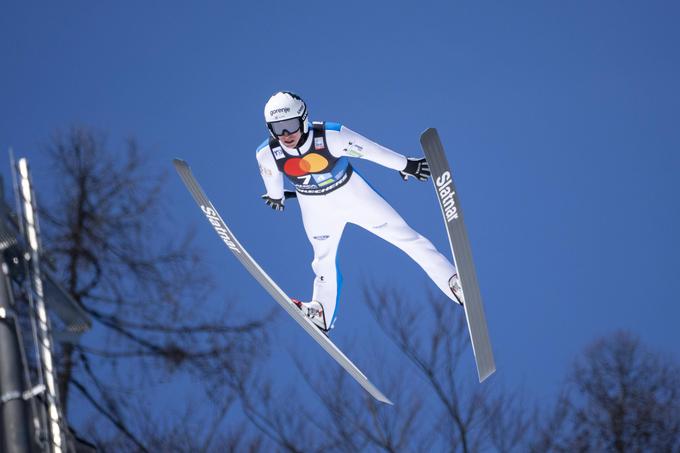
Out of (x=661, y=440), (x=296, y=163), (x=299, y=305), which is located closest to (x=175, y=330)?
(x=299, y=305)

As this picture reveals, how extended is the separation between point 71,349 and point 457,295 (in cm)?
415

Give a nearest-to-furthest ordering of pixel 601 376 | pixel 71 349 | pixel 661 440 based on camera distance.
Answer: pixel 71 349 < pixel 661 440 < pixel 601 376

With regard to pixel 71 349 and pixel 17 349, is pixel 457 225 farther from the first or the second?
pixel 71 349

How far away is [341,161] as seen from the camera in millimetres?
6723

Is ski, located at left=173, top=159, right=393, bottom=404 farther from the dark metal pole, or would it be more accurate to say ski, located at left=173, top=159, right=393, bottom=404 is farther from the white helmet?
the dark metal pole

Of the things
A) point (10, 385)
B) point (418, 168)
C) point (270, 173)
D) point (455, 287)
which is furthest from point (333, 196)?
point (10, 385)

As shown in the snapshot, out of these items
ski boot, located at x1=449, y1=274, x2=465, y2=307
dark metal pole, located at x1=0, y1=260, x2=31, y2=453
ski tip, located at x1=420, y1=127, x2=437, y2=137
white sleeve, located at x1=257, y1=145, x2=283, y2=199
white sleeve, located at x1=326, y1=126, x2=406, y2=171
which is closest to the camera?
dark metal pole, located at x1=0, y1=260, x2=31, y2=453

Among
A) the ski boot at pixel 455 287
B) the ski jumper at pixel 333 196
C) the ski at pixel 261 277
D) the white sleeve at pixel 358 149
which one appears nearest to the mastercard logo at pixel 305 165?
the ski jumper at pixel 333 196

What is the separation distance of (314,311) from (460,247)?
1300mm

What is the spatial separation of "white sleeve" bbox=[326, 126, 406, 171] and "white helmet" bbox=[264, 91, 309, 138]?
22 centimetres

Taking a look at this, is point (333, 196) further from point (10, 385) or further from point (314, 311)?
point (10, 385)

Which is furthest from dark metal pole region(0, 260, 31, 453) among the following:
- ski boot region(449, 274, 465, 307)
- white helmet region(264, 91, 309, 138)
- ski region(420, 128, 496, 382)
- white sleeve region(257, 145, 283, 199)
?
ski boot region(449, 274, 465, 307)

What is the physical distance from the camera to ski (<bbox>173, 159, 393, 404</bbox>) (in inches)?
287

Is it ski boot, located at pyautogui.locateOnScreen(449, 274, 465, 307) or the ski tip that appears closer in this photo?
the ski tip
